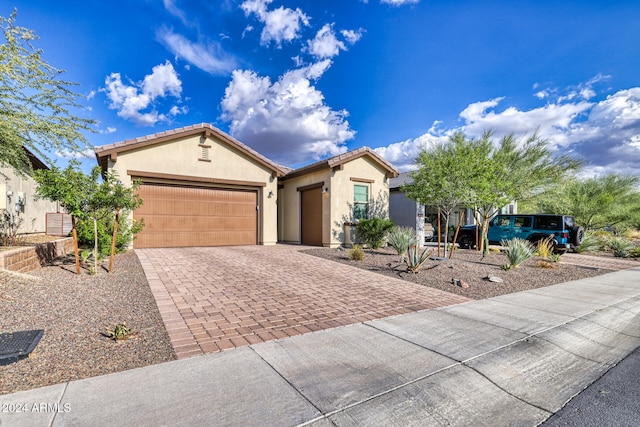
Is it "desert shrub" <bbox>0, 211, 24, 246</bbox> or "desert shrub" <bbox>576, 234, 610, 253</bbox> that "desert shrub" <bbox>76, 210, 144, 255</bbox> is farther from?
"desert shrub" <bbox>576, 234, 610, 253</bbox>

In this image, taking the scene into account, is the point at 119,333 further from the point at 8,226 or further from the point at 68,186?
the point at 8,226

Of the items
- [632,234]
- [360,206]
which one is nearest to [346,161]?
[360,206]

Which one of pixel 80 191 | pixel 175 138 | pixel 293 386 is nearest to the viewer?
pixel 293 386

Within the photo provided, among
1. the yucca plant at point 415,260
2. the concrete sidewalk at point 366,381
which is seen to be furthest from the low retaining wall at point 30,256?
the yucca plant at point 415,260

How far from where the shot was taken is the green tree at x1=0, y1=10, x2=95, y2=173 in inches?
244

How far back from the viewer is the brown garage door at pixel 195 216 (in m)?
12.1

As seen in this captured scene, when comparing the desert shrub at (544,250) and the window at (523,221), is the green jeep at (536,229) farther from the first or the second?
the desert shrub at (544,250)

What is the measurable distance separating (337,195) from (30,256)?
10155 millimetres

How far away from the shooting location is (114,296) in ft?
17.2

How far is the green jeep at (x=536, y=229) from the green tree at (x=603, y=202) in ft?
19.4

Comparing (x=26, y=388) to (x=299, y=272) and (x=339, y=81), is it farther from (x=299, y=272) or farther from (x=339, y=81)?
(x=339, y=81)

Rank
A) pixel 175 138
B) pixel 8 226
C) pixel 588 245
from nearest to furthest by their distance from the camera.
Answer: pixel 8 226 < pixel 175 138 < pixel 588 245

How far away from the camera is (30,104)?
22.7ft

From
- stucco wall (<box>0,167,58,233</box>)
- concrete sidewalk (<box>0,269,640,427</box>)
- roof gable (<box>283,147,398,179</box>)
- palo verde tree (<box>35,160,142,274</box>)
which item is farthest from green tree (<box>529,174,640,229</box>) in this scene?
stucco wall (<box>0,167,58,233</box>)
